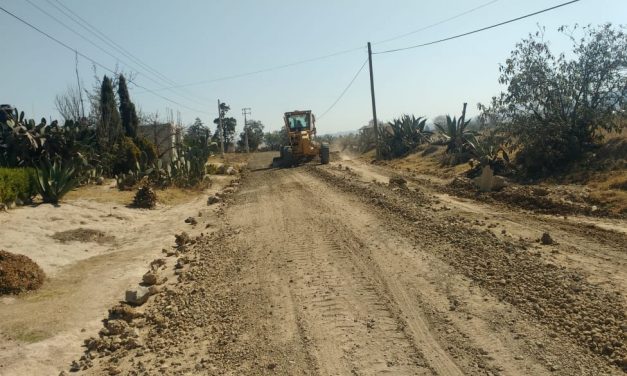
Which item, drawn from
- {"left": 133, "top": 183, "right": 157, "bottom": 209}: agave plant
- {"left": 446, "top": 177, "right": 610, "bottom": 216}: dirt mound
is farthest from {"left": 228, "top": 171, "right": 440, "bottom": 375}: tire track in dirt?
{"left": 133, "top": 183, "right": 157, "bottom": 209}: agave plant

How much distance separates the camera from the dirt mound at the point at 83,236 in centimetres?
994

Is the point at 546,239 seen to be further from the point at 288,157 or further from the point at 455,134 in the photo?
the point at 288,157

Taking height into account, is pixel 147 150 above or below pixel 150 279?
above

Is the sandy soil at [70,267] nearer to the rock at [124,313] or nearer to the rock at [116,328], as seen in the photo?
the rock at [124,313]

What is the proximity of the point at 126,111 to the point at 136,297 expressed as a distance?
78.0 ft

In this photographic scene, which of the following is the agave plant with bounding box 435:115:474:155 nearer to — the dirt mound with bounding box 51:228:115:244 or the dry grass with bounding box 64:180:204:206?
the dry grass with bounding box 64:180:204:206

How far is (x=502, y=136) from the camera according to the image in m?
16.8

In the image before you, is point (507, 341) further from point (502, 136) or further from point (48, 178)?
point (502, 136)

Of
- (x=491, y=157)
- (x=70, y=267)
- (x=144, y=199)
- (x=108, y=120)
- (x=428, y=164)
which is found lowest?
(x=70, y=267)

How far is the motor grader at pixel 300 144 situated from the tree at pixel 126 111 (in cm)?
793

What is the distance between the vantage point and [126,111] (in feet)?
92.2

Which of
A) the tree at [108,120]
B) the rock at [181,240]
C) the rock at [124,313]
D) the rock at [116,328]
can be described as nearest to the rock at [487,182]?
the rock at [181,240]

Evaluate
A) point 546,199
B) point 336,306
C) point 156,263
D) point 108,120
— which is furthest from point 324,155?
point 336,306

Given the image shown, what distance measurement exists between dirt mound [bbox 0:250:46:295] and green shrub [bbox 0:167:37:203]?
Answer: 4.70 metres
